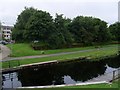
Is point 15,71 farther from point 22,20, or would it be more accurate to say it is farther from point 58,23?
point 22,20

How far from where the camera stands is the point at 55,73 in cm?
3875

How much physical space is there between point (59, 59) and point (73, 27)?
2946 centimetres

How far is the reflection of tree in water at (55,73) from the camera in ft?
109

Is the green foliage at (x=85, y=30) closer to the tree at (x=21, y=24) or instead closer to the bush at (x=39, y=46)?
the tree at (x=21, y=24)

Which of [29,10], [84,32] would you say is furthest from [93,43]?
[29,10]

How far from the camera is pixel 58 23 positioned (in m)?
68.0

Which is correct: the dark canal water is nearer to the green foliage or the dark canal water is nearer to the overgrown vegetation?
the overgrown vegetation

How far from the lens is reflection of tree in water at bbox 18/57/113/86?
33259mm

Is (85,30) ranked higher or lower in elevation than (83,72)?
higher

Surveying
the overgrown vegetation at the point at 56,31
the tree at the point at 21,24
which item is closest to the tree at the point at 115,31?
the overgrown vegetation at the point at 56,31

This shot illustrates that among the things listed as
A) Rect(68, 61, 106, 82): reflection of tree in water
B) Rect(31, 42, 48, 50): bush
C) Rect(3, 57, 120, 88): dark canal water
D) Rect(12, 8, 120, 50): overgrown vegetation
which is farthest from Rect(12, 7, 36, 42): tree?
Rect(68, 61, 106, 82): reflection of tree in water

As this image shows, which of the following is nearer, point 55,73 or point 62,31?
point 55,73

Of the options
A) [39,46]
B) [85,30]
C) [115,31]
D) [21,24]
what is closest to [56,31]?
[39,46]

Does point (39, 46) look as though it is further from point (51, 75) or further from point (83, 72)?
point (51, 75)
